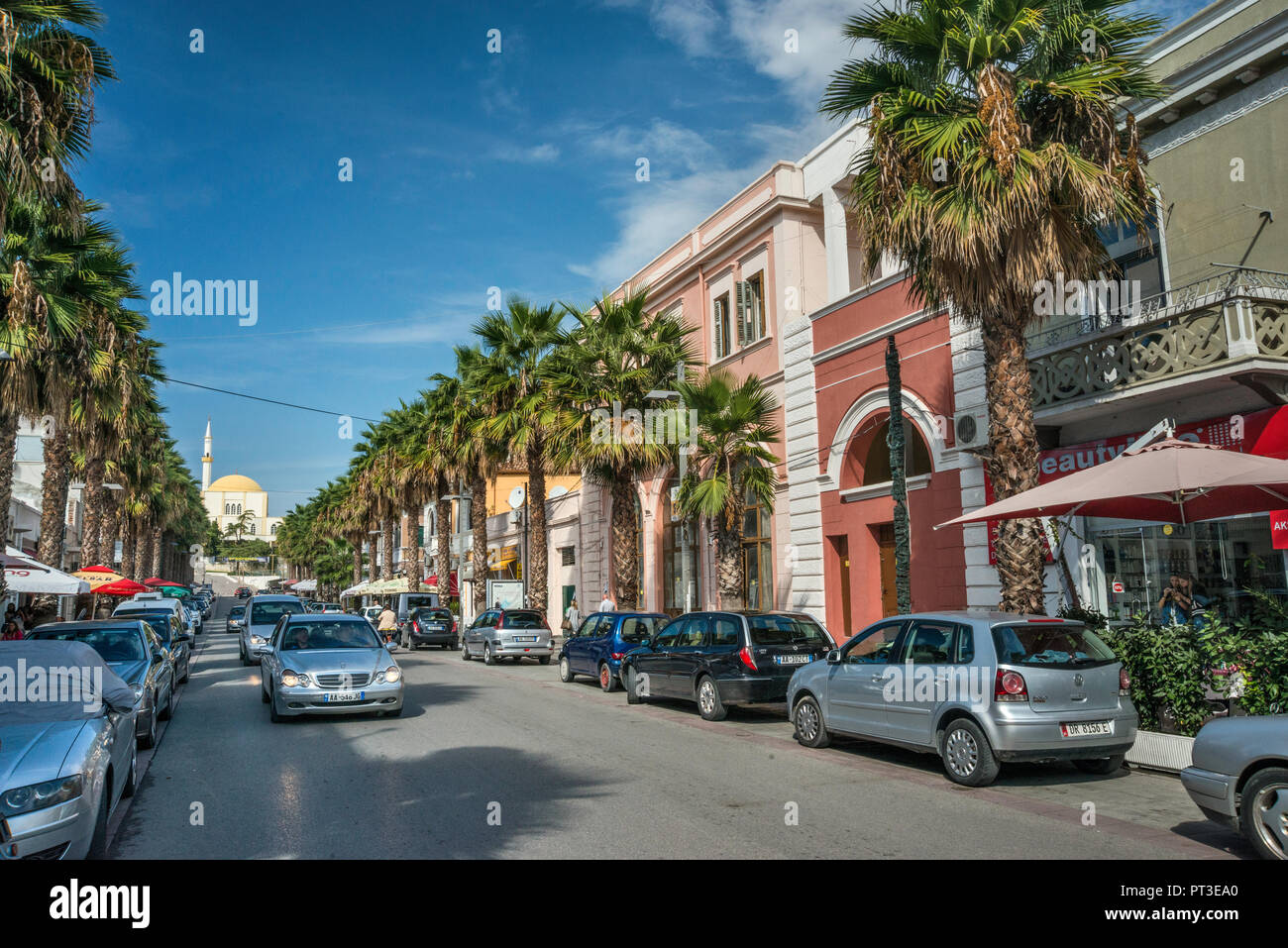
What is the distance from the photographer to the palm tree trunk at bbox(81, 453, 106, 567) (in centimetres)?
2950

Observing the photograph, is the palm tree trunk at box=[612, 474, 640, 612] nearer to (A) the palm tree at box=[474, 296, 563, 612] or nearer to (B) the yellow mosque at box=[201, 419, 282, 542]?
(A) the palm tree at box=[474, 296, 563, 612]

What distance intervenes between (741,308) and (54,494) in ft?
64.8

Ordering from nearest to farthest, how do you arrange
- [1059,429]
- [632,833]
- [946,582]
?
1. [632,833]
2. [1059,429]
3. [946,582]

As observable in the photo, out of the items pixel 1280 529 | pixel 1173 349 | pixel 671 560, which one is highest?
pixel 1173 349

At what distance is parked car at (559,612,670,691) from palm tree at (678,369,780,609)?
5.51ft

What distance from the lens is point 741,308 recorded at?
86.8 ft

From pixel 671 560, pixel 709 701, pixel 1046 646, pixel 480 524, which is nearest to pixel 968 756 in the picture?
pixel 1046 646

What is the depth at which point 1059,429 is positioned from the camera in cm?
1636

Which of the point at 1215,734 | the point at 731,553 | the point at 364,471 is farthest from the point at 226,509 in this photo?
the point at 1215,734

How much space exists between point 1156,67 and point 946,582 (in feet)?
32.4

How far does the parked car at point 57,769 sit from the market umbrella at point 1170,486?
9446 millimetres

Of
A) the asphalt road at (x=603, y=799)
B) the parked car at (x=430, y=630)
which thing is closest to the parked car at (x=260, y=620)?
the parked car at (x=430, y=630)

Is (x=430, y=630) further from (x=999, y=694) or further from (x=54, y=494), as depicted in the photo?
(x=999, y=694)

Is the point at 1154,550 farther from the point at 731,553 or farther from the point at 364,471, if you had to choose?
the point at 364,471
